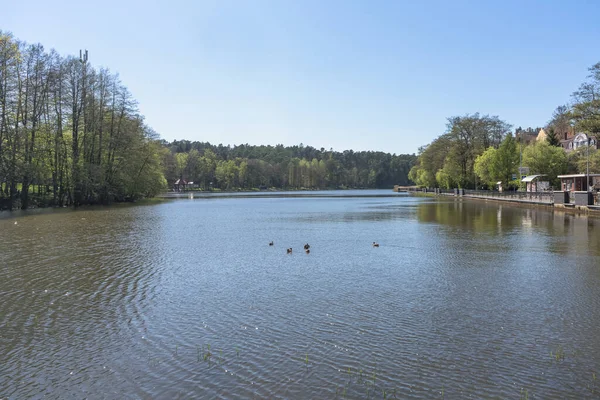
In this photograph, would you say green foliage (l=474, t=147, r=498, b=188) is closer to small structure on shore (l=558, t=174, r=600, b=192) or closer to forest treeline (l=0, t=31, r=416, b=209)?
small structure on shore (l=558, t=174, r=600, b=192)

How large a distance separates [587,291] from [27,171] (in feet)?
153

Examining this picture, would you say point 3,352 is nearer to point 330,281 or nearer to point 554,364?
point 330,281

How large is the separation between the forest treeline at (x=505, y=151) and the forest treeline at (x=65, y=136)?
54944 millimetres

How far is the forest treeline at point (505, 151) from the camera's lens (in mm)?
46625

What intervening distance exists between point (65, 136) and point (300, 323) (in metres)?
53.3

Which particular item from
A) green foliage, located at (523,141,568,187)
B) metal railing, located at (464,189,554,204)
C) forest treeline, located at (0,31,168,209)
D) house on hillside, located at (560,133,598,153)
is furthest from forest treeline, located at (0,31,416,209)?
house on hillside, located at (560,133,598,153)

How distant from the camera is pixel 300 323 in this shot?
32.2ft

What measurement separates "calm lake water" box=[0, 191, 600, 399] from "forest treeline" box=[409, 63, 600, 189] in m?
33.2

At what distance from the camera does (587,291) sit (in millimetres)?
12484

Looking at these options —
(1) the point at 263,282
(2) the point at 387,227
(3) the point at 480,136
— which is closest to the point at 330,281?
(1) the point at 263,282

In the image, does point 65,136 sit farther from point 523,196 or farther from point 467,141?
point 467,141

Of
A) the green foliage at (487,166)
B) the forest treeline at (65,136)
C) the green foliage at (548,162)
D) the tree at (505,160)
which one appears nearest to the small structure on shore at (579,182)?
the green foliage at (548,162)

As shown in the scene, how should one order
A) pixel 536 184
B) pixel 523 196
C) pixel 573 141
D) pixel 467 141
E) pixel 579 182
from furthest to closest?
pixel 467 141 → pixel 573 141 → pixel 536 184 → pixel 523 196 → pixel 579 182

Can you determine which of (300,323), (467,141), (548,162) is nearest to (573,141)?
(467,141)
